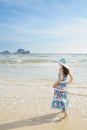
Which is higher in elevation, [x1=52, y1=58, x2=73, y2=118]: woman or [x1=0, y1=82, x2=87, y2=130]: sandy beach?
[x1=52, y1=58, x2=73, y2=118]: woman

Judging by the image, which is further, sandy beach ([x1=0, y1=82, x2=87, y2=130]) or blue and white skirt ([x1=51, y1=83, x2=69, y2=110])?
blue and white skirt ([x1=51, y1=83, x2=69, y2=110])

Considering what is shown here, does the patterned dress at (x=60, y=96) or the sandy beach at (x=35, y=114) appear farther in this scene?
the patterned dress at (x=60, y=96)

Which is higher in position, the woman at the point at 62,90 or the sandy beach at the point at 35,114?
the woman at the point at 62,90

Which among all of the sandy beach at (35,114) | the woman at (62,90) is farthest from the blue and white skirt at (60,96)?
the sandy beach at (35,114)

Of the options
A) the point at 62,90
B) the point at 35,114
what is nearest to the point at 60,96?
the point at 62,90

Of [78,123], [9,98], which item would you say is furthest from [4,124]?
[9,98]

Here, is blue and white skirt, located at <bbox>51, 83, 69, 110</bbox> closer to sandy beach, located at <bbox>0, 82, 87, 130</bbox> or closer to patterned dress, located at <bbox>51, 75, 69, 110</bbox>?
patterned dress, located at <bbox>51, 75, 69, 110</bbox>

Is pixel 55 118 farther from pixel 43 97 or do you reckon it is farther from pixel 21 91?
pixel 21 91

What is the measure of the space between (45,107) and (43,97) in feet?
4.39

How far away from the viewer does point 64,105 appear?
6.13 m

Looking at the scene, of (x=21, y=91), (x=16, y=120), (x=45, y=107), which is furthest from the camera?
(x=21, y=91)

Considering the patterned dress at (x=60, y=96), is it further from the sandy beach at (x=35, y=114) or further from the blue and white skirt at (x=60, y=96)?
the sandy beach at (x=35, y=114)

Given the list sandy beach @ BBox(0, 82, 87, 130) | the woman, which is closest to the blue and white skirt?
the woman

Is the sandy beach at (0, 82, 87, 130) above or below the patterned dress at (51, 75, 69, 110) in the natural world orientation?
below
